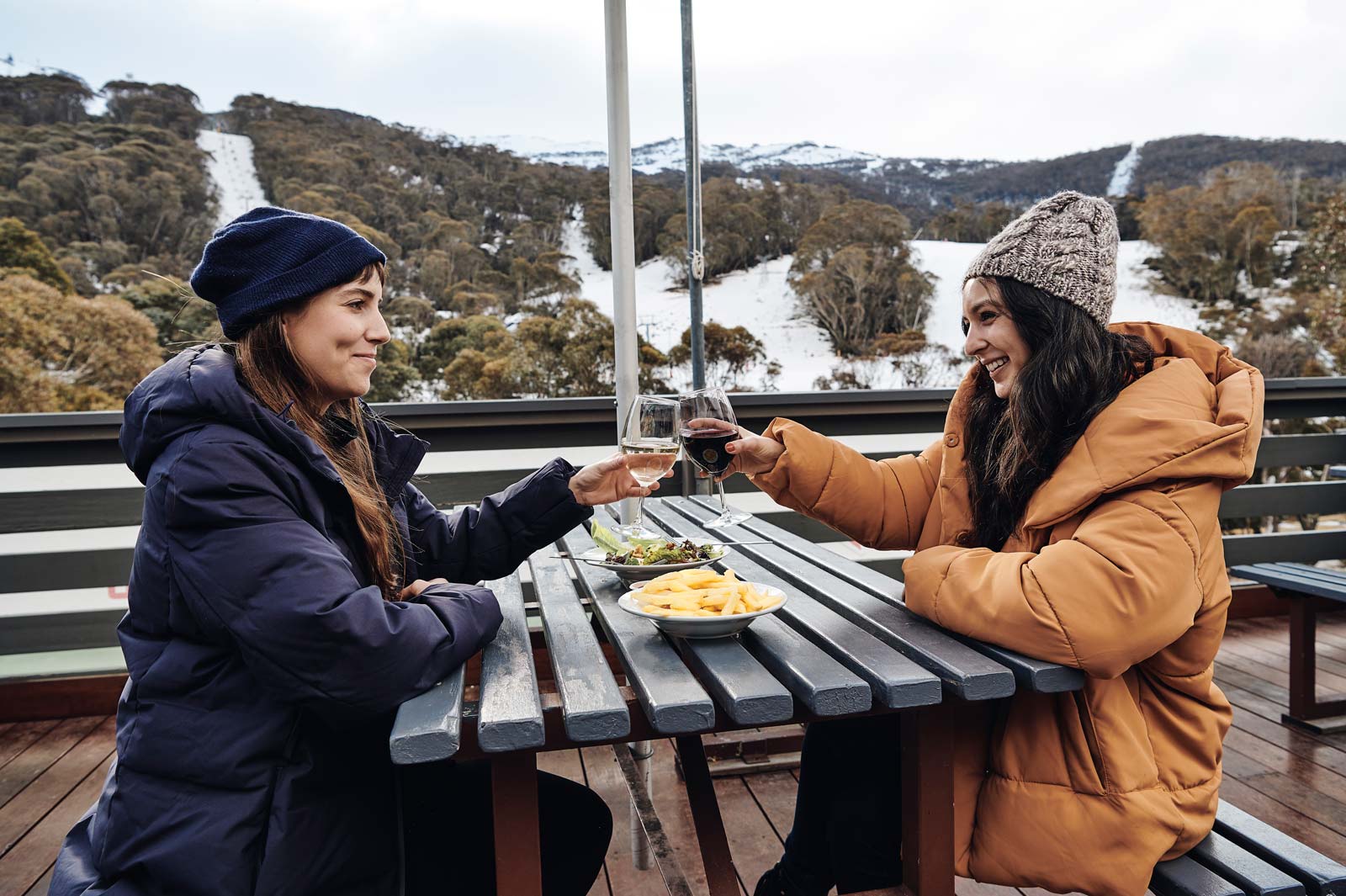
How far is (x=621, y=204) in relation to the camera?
7.64 ft

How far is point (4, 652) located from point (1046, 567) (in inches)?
136

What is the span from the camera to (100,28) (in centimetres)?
589

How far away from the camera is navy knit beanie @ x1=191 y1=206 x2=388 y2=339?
114 centimetres

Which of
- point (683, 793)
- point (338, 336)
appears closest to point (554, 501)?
point (338, 336)

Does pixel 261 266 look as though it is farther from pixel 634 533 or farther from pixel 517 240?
pixel 517 240

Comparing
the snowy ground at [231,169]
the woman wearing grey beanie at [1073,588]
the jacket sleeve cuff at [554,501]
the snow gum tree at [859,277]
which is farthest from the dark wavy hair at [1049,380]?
the snowy ground at [231,169]

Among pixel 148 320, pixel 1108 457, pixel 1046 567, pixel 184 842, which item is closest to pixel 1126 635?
pixel 1046 567

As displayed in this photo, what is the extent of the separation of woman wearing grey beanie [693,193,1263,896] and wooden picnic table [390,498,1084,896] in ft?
0.23

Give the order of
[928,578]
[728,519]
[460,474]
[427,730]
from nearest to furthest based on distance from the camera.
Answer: [427,730], [928,578], [728,519], [460,474]

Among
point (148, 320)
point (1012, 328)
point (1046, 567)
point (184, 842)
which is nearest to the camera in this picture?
point (184, 842)

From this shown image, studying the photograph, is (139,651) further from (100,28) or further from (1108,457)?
(100,28)

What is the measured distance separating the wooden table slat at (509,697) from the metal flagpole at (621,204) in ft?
3.42

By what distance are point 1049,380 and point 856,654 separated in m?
0.55

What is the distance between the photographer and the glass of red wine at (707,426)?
4.81 feet
